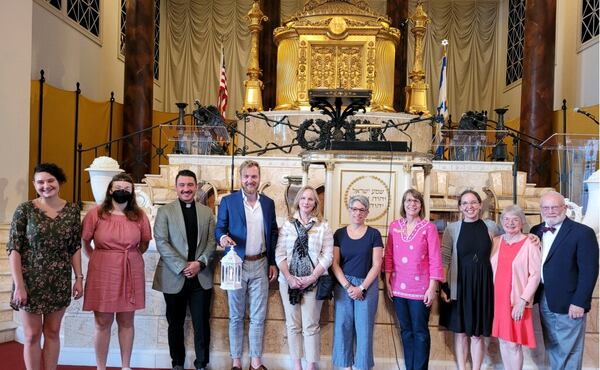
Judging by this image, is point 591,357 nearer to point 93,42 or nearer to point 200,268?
point 200,268

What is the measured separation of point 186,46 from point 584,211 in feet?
44.3

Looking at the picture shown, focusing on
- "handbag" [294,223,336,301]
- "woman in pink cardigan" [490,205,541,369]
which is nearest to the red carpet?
"handbag" [294,223,336,301]

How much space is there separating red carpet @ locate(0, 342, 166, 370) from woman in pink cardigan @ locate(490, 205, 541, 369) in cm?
270

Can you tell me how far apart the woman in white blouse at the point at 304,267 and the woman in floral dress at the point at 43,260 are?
139cm

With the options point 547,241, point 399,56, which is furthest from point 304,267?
point 399,56

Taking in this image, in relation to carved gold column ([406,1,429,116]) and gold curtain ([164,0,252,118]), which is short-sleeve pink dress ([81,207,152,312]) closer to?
carved gold column ([406,1,429,116])

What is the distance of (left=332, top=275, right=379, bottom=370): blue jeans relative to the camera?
3799 mm

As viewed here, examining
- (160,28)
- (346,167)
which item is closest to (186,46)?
(160,28)

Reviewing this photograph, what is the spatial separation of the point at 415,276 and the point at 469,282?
1.22 ft

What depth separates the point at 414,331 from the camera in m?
3.79

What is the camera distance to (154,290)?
4273 millimetres

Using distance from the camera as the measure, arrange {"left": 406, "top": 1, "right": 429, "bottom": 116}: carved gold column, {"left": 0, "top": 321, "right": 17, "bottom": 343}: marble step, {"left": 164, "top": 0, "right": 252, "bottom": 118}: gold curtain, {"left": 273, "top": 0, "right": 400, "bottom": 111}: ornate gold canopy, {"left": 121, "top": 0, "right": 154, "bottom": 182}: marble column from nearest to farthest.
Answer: {"left": 0, "top": 321, "right": 17, "bottom": 343}: marble step
{"left": 273, "top": 0, "right": 400, "bottom": 111}: ornate gold canopy
{"left": 121, "top": 0, "right": 154, "bottom": 182}: marble column
{"left": 406, "top": 1, "right": 429, "bottom": 116}: carved gold column
{"left": 164, "top": 0, "right": 252, "bottom": 118}: gold curtain

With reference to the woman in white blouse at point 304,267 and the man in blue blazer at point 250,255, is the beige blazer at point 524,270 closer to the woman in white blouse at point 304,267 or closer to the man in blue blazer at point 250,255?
the woman in white blouse at point 304,267

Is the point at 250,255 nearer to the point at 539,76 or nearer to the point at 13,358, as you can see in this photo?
the point at 13,358
